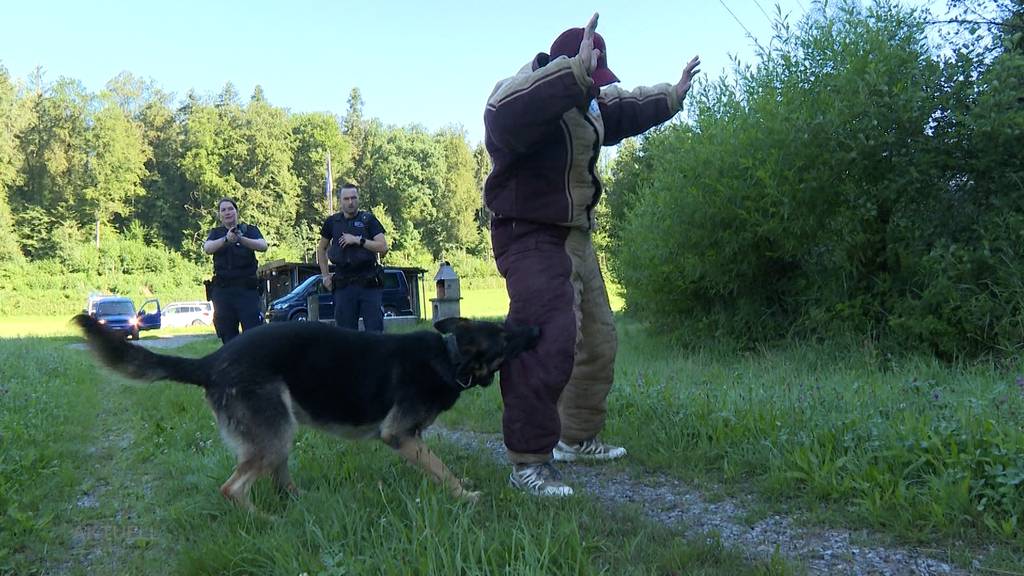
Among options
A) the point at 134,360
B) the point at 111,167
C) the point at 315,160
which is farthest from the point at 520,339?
the point at 315,160

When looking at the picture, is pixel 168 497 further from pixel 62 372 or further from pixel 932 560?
pixel 62 372

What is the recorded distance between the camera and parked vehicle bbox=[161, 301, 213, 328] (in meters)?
32.5

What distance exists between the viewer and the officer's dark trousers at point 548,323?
3064 mm

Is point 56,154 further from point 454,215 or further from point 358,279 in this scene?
point 358,279

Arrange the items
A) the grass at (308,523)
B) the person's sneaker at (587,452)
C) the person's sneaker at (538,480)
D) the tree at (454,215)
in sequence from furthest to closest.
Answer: the tree at (454,215) → the person's sneaker at (587,452) → the person's sneaker at (538,480) → the grass at (308,523)

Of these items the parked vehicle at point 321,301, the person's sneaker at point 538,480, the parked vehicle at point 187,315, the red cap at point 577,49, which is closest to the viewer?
the person's sneaker at point 538,480

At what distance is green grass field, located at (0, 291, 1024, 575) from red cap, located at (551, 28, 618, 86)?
2.07 metres

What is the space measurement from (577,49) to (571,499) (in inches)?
87.6

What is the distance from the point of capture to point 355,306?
6.31m

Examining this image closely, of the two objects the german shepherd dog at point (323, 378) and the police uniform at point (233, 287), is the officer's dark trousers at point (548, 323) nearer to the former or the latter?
the german shepherd dog at point (323, 378)

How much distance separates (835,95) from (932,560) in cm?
507

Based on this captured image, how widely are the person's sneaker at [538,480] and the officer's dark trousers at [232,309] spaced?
14.3 ft

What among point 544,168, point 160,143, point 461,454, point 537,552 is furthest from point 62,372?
point 160,143

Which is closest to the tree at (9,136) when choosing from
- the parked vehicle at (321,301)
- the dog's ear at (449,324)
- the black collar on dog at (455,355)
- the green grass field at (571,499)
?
the parked vehicle at (321,301)
